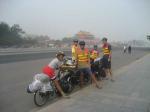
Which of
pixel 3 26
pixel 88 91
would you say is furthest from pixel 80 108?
pixel 3 26

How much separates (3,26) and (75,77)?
76.7 metres

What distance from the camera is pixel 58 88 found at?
790cm

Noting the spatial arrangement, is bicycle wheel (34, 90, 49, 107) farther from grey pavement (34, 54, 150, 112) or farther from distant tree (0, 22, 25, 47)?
distant tree (0, 22, 25, 47)

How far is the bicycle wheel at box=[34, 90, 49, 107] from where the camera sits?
7.19 metres

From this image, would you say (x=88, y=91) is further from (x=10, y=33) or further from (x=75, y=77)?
(x=10, y=33)

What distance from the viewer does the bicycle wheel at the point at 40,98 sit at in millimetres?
7188

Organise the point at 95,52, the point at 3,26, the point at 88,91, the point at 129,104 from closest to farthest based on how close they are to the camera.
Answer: the point at 129,104
the point at 88,91
the point at 95,52
the point at 3,26

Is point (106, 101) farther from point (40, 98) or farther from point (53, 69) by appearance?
point (40, 98)

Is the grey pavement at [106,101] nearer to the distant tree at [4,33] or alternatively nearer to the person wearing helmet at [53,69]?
the person wearing helmet at [53,69]

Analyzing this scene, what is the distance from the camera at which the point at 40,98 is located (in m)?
7.55

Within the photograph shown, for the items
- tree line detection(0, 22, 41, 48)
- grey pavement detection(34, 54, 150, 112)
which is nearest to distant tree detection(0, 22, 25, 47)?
tree line detection(0, 22, 41, 48)

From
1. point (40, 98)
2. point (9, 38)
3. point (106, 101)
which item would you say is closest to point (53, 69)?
point (40, 98)

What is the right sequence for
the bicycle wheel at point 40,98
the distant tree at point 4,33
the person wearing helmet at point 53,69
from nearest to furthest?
the bicycle wheel at point 40,98 < the person wearing helmet at point 53,69 < the distant tree at point 4,33

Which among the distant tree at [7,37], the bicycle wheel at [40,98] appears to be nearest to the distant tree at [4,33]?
the distant tree at [7,37]
